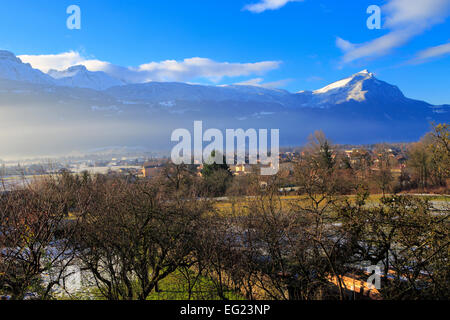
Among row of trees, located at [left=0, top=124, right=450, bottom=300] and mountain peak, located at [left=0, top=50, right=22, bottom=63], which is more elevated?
mountain peak, located at [left=0, top=50, right=22, bottom=63]

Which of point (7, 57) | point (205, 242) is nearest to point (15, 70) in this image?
point (7, 57)

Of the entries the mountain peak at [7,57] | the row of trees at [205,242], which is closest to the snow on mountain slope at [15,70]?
the mountain peak at [7,57]

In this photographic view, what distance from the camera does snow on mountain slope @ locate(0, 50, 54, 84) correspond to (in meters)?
164

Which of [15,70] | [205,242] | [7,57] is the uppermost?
[7,57]

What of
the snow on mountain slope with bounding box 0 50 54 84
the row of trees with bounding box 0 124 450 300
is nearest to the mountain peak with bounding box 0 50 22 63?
the snow on mountain slope with bounding box 0 50 54 84

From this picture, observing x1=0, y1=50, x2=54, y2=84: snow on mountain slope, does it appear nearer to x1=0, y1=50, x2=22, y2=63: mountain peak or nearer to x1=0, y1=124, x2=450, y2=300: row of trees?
x1=0, y1=50, x2=22, y2=63: mountain peak

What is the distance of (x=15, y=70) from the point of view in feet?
568

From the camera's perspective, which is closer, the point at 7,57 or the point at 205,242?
the point at 205,242

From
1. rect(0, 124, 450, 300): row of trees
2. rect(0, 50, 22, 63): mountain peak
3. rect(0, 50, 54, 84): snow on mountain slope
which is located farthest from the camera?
rect(0, 50, 22, 63): mountain peak

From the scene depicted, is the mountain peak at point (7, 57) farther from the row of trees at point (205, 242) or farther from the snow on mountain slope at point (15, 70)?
the row of trees at point (205, 242)

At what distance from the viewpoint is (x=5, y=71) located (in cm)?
16512

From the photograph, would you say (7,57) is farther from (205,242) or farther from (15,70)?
(205,242)
